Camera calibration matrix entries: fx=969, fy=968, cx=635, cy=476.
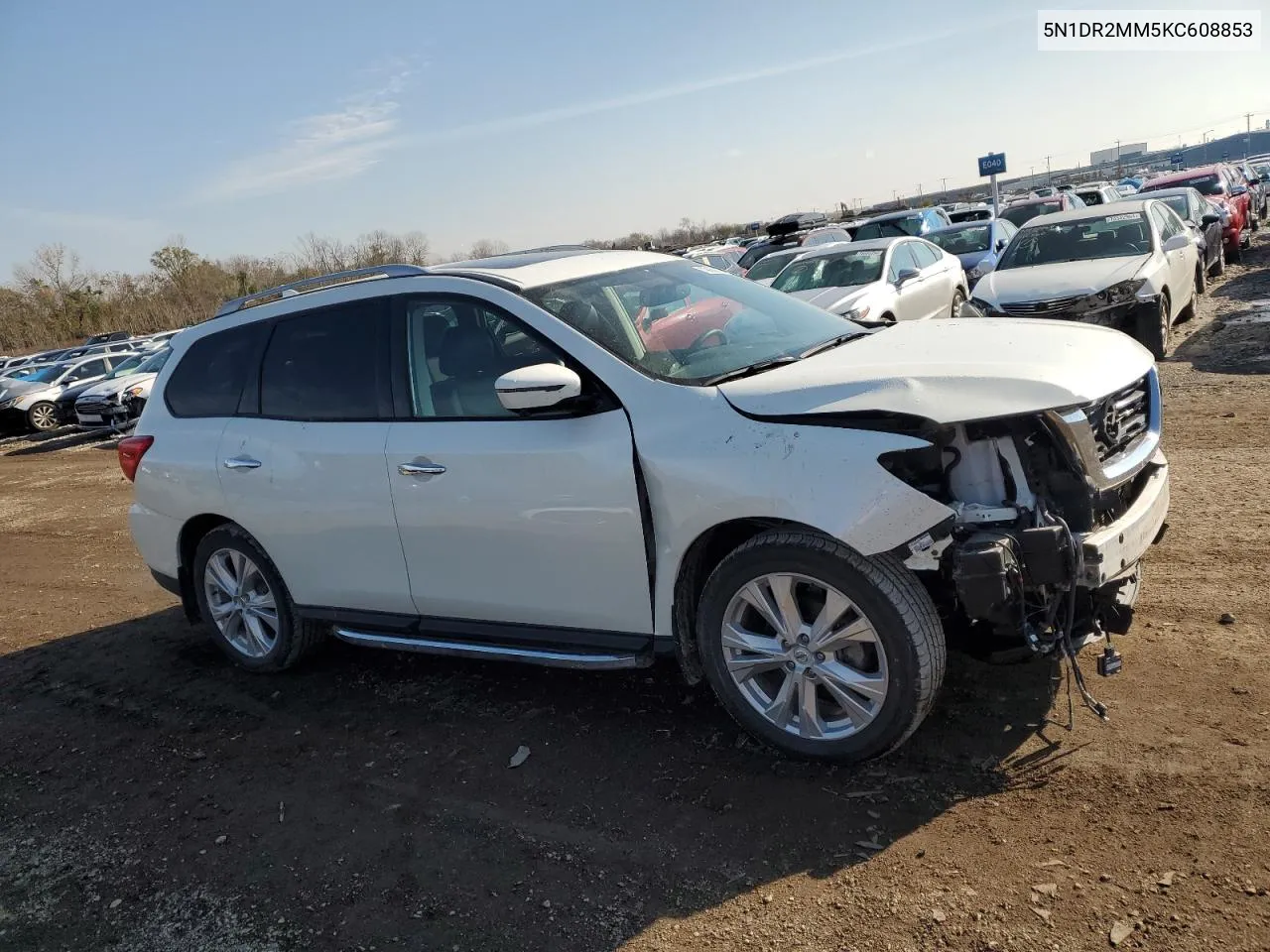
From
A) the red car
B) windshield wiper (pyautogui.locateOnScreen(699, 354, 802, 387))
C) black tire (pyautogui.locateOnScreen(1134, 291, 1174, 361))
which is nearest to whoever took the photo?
windshield wiper (pyautogui.locateOnScreen(699, 354, 802, 387))

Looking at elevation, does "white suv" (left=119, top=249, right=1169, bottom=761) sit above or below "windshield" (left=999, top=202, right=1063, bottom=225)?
below

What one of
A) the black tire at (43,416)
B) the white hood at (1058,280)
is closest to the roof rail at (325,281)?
the white hood at (1058,280)

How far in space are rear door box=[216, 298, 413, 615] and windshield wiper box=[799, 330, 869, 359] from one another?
188 centimetres

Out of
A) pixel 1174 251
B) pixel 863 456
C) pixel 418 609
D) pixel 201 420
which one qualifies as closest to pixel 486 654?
pixel 418 609

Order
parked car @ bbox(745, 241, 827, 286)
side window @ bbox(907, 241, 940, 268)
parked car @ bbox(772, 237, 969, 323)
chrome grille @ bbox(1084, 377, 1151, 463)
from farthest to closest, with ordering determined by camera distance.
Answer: parked car @ bbox(745, 241, 827, 286), side window @ bbox(907, 241, 940, 268), parked car @ bbox(772, 237, 969, 323), chrome grille @ bbox(1084, 377, 1151, 463)

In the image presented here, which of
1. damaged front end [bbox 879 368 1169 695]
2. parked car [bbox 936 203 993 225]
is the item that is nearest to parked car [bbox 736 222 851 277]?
parked car [bbox 936 203 993 225]

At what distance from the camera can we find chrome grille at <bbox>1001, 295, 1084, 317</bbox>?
32.4ft

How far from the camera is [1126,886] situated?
2.75m

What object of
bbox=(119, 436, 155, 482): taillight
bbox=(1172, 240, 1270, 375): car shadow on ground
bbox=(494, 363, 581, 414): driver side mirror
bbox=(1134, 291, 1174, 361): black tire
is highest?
bbox=(494, 363, 581, 414): driver side mirror

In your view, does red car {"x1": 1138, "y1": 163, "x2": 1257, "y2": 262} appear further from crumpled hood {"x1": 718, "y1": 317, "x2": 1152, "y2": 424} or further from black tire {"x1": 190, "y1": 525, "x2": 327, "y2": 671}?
black tire {"x1": 190, "y1": 525, "x2": 327, "y2": 671}

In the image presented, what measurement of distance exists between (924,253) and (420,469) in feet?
34.0

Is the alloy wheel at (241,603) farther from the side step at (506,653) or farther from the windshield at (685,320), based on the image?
the windshield at (685,320)

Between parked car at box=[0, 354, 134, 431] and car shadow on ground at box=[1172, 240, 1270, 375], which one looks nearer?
car shadow on ground at box=[1172, 240, 1270, 375]

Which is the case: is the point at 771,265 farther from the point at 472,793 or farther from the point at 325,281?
the point at 472,793
